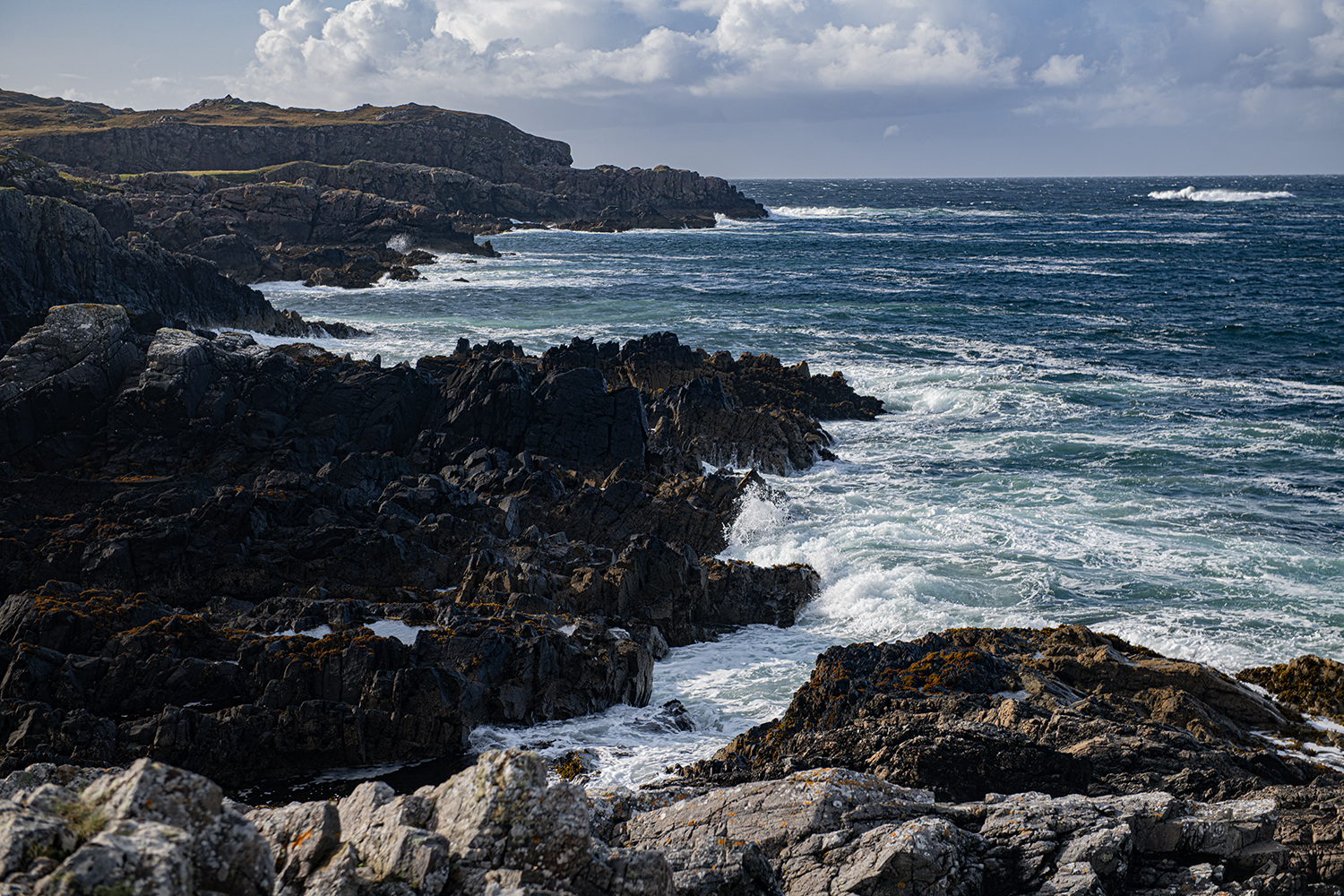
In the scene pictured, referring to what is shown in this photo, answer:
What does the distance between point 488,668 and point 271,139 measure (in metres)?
128

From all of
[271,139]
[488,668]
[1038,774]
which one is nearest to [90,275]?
[488,668]

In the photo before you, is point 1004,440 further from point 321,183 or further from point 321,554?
point 321,183

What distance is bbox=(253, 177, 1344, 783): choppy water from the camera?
54.6ft

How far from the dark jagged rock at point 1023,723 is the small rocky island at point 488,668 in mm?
50

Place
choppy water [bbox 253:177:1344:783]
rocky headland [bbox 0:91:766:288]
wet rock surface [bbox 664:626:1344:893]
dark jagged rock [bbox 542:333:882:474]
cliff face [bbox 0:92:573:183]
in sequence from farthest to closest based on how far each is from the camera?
cliff face [bbox 0:92:573:183] < rocky headland [bbox 0:91:766:288] < dark jagged rock [bbox 542:333:882:474] < choppy water [bbox 253:177:1344:783] < wet rock surface [bbox 664:626:1344:893]

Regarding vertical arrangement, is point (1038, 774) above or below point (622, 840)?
below

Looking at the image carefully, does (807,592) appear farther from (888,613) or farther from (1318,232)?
(1318,232)

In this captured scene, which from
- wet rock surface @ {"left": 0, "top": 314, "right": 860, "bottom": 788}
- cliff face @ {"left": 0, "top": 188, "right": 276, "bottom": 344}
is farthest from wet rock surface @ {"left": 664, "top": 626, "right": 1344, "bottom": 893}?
cliff face @ {"left": 0, "top": 188, "right": 276, "bottom": 344}

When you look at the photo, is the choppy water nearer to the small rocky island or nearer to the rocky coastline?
the small rocky island

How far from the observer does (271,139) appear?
400ft

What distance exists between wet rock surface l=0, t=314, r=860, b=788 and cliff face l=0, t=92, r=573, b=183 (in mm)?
89511

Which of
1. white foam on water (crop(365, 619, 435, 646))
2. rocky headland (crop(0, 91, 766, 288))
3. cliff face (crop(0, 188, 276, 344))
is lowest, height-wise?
white foam on water (crop(365, 619, 435, 646))

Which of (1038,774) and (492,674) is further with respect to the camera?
(492,674)

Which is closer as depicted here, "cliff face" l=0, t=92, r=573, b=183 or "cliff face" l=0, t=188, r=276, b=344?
"cliff face" l=0, t=188, r=276, b=344
